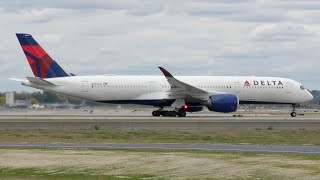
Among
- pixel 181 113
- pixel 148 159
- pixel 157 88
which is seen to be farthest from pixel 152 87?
pixel 148 159

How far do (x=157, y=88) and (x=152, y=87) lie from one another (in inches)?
17.5

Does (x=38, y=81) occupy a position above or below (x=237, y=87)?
above

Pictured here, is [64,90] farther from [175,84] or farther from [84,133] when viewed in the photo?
[84,133]

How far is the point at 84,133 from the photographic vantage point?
129 feet

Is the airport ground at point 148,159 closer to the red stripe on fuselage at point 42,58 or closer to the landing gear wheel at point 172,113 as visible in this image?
the landing gear wheel at point 172,113

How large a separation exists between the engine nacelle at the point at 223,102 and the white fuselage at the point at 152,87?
9.32ft

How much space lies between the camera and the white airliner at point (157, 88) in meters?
59.8

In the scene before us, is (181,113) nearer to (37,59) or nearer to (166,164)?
(37,59)

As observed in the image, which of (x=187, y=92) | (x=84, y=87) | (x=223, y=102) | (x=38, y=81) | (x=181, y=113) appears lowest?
(x=181, y=113)

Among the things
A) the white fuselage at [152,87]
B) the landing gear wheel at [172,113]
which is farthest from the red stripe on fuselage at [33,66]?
the landing gear wheel at [172,113]

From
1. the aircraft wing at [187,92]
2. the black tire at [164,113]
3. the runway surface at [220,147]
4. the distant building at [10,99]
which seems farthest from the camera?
the distant building at [10,99]

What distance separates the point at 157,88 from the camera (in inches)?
2448

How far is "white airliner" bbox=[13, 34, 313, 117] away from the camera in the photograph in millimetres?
59781

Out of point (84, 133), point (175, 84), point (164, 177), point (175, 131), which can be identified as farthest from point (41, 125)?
point (164, 177)
